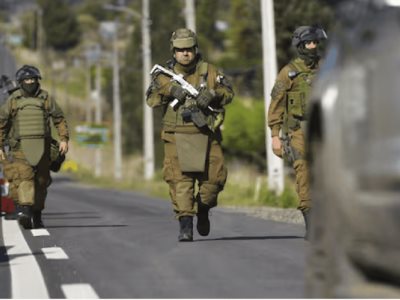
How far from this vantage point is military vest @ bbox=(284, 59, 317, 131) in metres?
12.6

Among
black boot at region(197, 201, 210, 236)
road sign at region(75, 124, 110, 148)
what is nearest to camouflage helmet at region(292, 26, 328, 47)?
black boot at region(197, 201, 210, 236)

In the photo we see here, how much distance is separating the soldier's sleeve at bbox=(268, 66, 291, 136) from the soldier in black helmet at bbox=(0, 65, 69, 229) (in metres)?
3.65

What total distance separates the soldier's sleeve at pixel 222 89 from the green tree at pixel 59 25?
133 metres

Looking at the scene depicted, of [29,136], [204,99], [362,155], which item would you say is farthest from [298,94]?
[362,155]

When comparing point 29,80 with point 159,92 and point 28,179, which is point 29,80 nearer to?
point 28,179

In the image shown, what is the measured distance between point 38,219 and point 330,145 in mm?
10086

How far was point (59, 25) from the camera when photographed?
153m

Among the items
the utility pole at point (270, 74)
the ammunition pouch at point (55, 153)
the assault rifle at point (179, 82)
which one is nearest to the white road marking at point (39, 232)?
the ammunition pouch at point (55, 153)

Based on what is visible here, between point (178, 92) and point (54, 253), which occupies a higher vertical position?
point (178, 92)

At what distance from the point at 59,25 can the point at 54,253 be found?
143 metres

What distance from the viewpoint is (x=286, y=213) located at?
1992 centimetres

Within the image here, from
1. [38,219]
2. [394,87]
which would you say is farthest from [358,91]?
[38,219]

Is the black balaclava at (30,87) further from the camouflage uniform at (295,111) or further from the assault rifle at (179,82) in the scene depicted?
the camouflage uniform at (295,111)

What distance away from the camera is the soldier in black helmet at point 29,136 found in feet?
50.5
